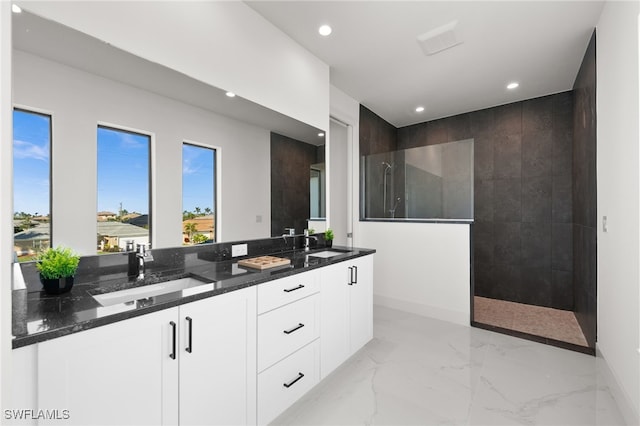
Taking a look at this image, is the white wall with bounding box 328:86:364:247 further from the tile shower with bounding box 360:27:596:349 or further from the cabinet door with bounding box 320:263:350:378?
the cabinet door with bounding box 320:263:350:378

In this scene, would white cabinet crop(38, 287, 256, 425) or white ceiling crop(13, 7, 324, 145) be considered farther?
white ceiling crop(13, 7, 324, 145)

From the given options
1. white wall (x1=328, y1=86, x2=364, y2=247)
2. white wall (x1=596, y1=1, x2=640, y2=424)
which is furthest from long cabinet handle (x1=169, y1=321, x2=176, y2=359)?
white wall (x1=328, y1=86, x2=364, y2=247)

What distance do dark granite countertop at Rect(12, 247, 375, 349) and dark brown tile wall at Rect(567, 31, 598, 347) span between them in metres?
2.48

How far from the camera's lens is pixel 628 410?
1.66 meters

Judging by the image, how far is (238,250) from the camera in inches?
83.5

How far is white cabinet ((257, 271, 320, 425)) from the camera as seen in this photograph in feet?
5.07

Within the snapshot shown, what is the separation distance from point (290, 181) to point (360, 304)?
Answer: 1209 millimetres

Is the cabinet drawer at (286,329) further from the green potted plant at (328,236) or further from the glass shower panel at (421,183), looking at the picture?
the glass shower panel at (421,183)

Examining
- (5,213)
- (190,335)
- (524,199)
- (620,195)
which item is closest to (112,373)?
(190,335)

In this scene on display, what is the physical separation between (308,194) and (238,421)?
181cm

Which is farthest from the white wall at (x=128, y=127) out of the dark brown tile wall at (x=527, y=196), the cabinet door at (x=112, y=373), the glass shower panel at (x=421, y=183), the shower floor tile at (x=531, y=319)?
the shower floor tile at (x=531, y=319)

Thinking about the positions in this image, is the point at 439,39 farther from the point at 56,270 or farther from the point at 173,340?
the point at 56,270

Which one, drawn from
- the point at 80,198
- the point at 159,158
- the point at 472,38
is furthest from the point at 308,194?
the point at 472,38

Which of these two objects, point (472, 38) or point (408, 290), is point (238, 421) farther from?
point (472, 38)
